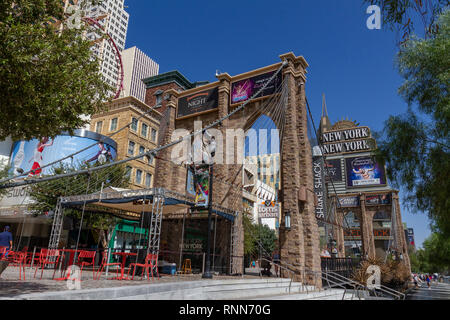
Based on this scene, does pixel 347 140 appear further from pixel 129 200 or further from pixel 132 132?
pixel 129 200

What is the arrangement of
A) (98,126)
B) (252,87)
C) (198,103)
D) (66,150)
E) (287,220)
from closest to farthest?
(287,220) < (252,87) < (198,103) < (66,150) < (98,126)

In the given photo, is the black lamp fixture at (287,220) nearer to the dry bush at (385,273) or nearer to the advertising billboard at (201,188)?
the advertising billboard at (201,188)

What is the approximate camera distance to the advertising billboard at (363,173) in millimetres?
43312

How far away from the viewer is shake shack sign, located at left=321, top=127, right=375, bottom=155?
161 feet

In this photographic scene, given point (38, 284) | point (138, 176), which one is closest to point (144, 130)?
point (138, 176)

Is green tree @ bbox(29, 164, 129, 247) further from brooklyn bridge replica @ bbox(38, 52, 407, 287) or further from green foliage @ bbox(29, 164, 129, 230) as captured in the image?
brooklyn bridge replica @ bbox(38, 52, 407, 287)

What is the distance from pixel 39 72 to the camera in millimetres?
6086

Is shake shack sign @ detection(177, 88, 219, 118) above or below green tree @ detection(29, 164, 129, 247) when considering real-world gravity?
above

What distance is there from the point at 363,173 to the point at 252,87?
3403 cm

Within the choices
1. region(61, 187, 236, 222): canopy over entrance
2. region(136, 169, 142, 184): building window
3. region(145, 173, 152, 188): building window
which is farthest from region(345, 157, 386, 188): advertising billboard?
region(61, 187, 236, 222): canopy over entrance

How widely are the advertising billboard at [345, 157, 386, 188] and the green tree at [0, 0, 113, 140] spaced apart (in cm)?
4364

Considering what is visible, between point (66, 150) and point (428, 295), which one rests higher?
point (66, 150)

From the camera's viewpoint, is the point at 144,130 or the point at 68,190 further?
the point at 144,130
